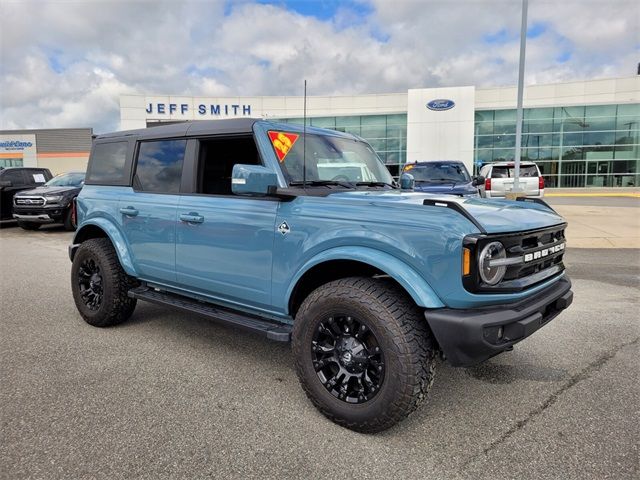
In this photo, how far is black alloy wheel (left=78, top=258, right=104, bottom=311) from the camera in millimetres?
4684

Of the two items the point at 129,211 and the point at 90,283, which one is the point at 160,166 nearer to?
the point at 129,211

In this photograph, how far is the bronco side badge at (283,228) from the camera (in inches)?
123

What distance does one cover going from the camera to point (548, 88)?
34.3 m

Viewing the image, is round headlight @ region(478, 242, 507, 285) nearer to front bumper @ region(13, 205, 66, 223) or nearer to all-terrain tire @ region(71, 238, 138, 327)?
all-terrain tire @ region(71, 238, 138, 327)

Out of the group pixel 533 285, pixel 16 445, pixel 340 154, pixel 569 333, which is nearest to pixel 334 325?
pixel 533 285

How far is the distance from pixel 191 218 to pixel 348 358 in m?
1.73

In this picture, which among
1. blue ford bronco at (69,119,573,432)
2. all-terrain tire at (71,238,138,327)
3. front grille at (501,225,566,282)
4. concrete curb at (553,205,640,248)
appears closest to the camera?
blue ford bronco at (69,119,573,432)

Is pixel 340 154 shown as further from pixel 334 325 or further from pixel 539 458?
pixel 539 458

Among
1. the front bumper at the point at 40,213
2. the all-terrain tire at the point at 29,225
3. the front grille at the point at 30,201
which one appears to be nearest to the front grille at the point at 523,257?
the front bumper at the point at 40,213

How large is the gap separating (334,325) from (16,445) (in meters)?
1.92

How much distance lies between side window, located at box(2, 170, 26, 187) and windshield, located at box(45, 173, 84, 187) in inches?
34.0

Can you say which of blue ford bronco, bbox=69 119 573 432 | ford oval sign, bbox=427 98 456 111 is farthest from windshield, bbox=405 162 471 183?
ford oval sign, bbox=427 98 456 111

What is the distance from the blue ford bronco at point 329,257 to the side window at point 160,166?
2 cm

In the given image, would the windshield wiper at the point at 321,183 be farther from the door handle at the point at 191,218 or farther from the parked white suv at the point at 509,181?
the parked white suv at the point at 509,181
